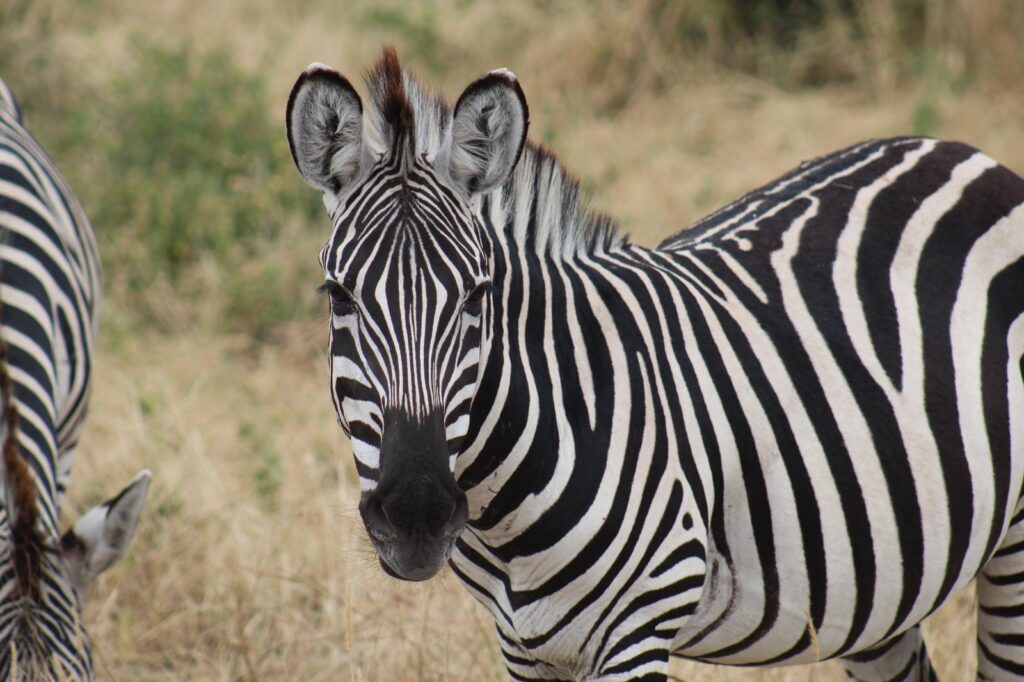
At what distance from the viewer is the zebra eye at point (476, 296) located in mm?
2441

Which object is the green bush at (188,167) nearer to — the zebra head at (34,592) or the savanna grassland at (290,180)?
the savanna grassland at (290,180)

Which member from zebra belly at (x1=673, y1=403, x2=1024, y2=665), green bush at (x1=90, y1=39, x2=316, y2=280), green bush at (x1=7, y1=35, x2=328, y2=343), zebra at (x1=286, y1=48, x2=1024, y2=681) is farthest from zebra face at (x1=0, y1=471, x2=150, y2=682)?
green bush at (x1=90, y1=39, x2=316, y2=280)

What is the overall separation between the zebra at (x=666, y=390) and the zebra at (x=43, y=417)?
4.02 feet

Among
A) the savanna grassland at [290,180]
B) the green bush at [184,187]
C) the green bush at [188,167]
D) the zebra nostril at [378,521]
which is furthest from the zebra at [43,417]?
the green bush at [188,167]

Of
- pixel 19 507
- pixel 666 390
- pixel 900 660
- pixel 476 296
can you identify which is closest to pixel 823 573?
pixel 666 390

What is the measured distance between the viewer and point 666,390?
2.74 metres

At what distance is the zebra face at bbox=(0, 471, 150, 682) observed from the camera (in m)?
3.21

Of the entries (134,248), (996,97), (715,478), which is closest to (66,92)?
(134,248)

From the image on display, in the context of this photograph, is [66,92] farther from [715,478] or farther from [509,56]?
[715,478]

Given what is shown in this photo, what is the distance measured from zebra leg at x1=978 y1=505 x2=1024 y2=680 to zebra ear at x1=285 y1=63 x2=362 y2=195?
79.5 inches

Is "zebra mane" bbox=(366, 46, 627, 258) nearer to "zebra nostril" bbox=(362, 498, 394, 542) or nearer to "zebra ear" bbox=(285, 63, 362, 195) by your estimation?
"zebra ear" bbox=(285, 63, 362, 195)

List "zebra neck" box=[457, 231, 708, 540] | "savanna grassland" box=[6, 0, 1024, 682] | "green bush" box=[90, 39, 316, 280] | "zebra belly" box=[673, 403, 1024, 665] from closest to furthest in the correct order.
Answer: "zebra neck" box=[457, 231, 708, 540], "zebra belly" box=[673, 403, 1024, 665], "savanna grassland" box=[6, 0, 1024, 682], "green bush" box=[90, 39, 316, 280]

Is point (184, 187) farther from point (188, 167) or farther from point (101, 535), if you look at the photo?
point (101, 535)

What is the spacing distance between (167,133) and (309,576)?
15.6ft
